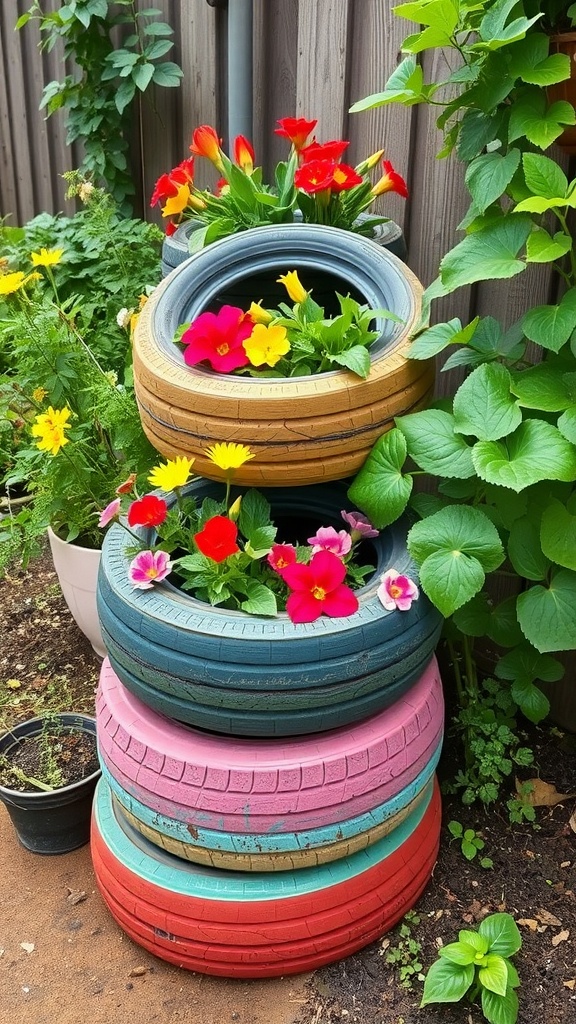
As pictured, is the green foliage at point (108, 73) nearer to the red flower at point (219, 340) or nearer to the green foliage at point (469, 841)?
the red flower at point (219, 340)

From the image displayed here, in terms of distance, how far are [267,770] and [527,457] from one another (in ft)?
2.45

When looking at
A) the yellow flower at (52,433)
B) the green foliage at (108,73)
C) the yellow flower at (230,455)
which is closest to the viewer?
the yellow flower at (230,455)

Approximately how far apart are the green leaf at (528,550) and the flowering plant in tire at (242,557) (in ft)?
0.82

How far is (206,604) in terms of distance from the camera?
1.68 metres

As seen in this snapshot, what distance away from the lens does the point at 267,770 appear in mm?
1586

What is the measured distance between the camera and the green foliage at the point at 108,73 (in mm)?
3273

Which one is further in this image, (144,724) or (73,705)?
(73,705)

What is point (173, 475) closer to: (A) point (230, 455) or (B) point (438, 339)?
(A) point (230, 455)

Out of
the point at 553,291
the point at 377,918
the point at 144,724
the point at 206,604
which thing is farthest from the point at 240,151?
the point at 377,918

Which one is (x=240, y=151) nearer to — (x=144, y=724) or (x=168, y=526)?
(x=168, y=526)

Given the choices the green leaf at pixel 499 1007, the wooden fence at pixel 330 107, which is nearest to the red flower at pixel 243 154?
the wooden fence at pixel 330 107

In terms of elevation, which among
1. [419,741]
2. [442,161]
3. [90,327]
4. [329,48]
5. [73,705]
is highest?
[329,48]

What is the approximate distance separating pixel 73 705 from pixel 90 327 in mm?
1354

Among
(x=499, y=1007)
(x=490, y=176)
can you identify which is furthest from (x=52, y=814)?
(x=490, y=176)
